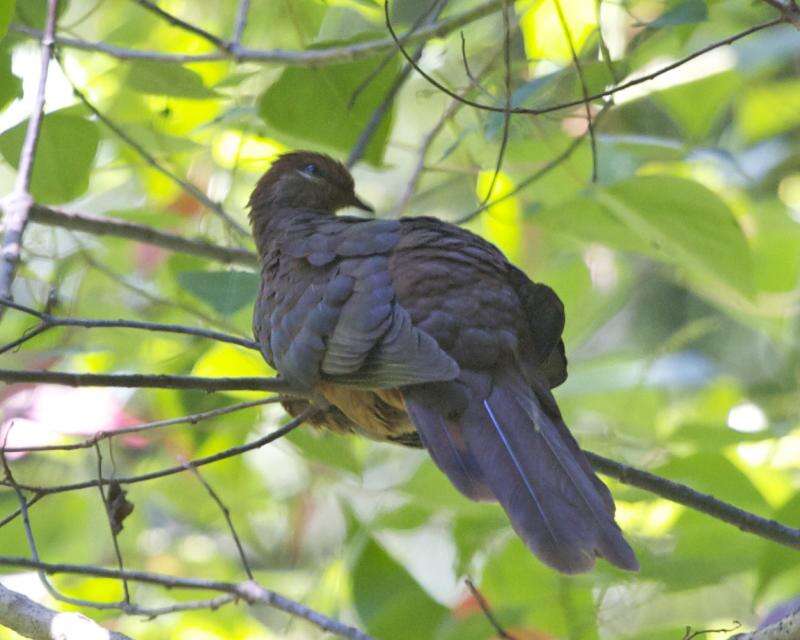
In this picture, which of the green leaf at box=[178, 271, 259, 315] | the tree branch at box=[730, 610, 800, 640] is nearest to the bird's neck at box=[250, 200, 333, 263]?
the green leaf at box=[178, 271, 259, 315]

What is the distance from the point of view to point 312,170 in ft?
12.1

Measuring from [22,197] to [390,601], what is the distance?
1.29 m

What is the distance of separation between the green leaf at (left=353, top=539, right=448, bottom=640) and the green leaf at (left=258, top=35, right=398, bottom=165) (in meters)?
1.09

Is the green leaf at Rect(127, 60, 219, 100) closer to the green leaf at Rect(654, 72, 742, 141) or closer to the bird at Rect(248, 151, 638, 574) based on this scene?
the bird at Rect(248, 151, 638, 574)

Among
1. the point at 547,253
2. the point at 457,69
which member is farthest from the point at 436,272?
the point at 457,69

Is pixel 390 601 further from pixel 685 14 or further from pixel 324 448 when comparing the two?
pixel 685 14

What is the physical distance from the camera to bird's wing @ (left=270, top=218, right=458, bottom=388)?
2.46m

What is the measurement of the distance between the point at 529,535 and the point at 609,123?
3864 mm

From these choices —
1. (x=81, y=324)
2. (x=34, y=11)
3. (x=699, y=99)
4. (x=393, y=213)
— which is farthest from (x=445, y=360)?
(x=699, y=99)

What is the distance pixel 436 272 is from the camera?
2.69 meters

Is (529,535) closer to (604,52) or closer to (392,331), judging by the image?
(392,331)

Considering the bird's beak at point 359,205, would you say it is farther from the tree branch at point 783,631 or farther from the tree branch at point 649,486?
the tree branch at point 783,631

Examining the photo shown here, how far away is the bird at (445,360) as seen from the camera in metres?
2.29

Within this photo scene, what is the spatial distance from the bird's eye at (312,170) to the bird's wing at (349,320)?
708 mm
